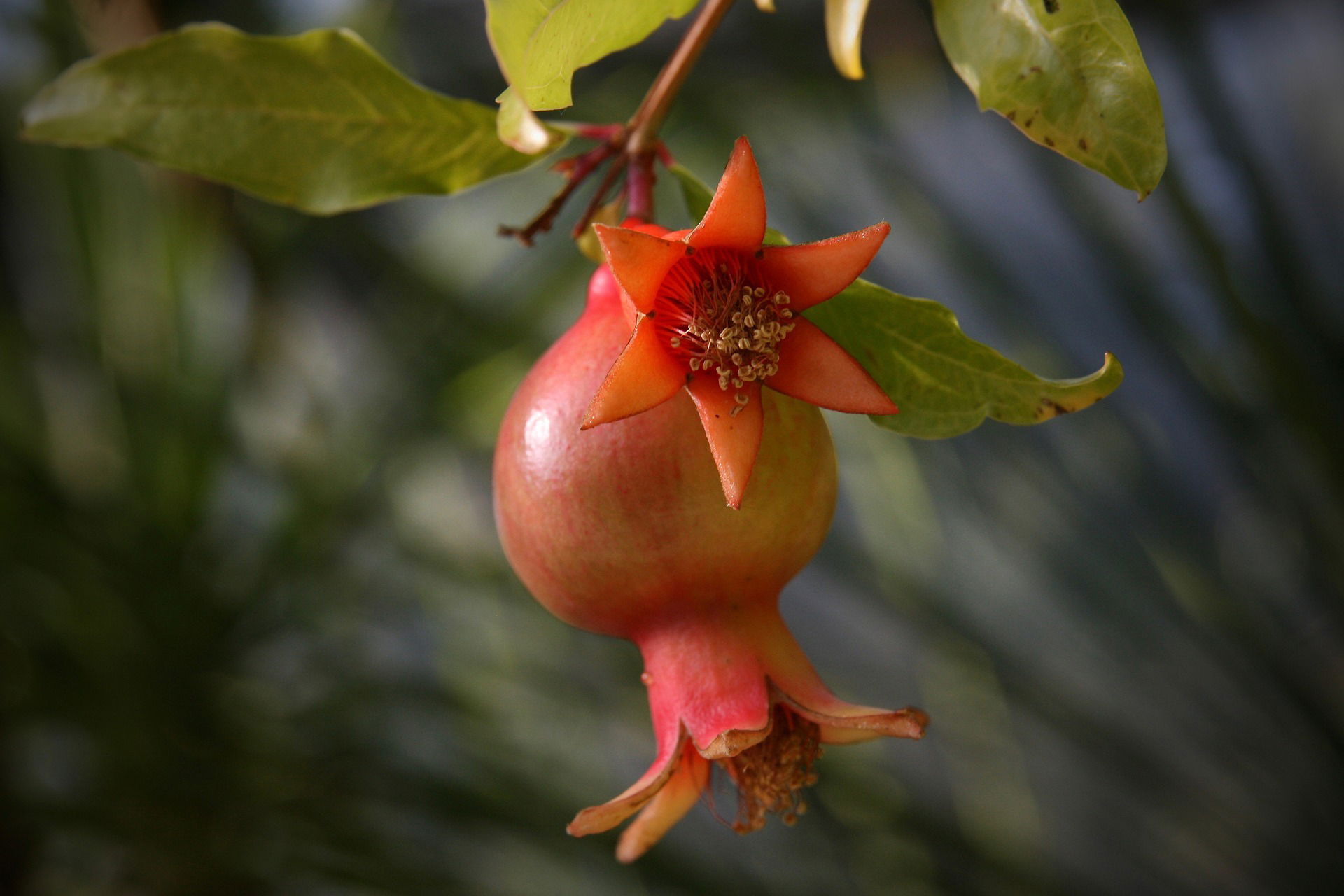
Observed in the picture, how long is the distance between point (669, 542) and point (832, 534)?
36.7 inches

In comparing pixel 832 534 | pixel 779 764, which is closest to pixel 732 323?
pixel 779 764

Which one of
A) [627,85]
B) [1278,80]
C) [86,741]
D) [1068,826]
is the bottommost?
[1068,826]

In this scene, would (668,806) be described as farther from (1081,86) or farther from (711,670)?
(1081,86)

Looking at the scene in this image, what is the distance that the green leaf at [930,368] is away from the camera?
25 cm

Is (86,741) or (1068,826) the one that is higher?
(86,741)

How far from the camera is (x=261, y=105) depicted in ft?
1.02

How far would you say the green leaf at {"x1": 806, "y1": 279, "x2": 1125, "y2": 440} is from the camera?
0.82ft

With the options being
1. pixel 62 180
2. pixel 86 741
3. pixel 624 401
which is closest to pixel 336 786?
pixel 86 741

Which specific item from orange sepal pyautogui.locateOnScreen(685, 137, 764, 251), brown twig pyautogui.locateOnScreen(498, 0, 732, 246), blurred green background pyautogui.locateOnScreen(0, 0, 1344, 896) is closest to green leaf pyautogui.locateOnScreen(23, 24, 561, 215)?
brown twig pyautogui.locateOnScreen(498, 0, 732, 246)

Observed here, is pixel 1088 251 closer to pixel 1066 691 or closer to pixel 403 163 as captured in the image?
pixel 1066 691

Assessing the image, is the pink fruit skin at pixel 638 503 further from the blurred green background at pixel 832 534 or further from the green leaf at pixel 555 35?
the blurred green background at pixel 832 534

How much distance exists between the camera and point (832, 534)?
3.76 feet

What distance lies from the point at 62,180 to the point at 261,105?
0.90m

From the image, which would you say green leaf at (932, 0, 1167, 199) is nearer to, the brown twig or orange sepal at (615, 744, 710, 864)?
the brown twig
